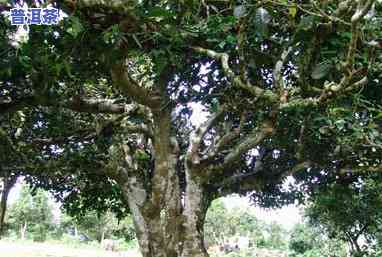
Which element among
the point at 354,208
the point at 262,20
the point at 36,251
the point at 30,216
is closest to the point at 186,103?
the point at 262,20

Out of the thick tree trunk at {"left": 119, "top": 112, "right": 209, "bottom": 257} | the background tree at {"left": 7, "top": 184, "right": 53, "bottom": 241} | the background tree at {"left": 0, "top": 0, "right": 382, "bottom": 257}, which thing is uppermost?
the background tree at {"left": 7, "top": 184, "right": 53, "bottom": 241}

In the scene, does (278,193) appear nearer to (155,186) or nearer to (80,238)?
(155,186)

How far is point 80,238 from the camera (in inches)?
1772

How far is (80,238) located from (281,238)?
1945cm

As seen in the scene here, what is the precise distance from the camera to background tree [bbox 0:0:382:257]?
3307 mm

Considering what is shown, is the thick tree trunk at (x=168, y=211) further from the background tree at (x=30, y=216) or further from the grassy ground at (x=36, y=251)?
the background tree at (x=30, y=216)

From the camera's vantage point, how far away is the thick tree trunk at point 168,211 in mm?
6504

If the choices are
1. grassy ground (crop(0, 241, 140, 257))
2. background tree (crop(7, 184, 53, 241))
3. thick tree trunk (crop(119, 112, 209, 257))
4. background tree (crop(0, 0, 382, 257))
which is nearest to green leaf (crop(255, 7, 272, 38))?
background tree (crop(0, 0, 382, 257))

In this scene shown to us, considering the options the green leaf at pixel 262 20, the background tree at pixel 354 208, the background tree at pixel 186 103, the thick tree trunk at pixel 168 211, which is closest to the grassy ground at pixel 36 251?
the background tree at pixel 354 208

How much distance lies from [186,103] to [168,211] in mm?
1486

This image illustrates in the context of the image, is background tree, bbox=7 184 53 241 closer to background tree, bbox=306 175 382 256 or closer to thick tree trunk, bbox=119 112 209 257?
background tree, bbox=306 175 382 256

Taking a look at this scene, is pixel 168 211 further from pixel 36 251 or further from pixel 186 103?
pixel 36 251

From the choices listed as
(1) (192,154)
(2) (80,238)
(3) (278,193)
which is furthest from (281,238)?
(1) (192,154)

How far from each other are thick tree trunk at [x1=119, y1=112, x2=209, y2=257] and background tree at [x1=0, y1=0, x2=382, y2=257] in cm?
2
